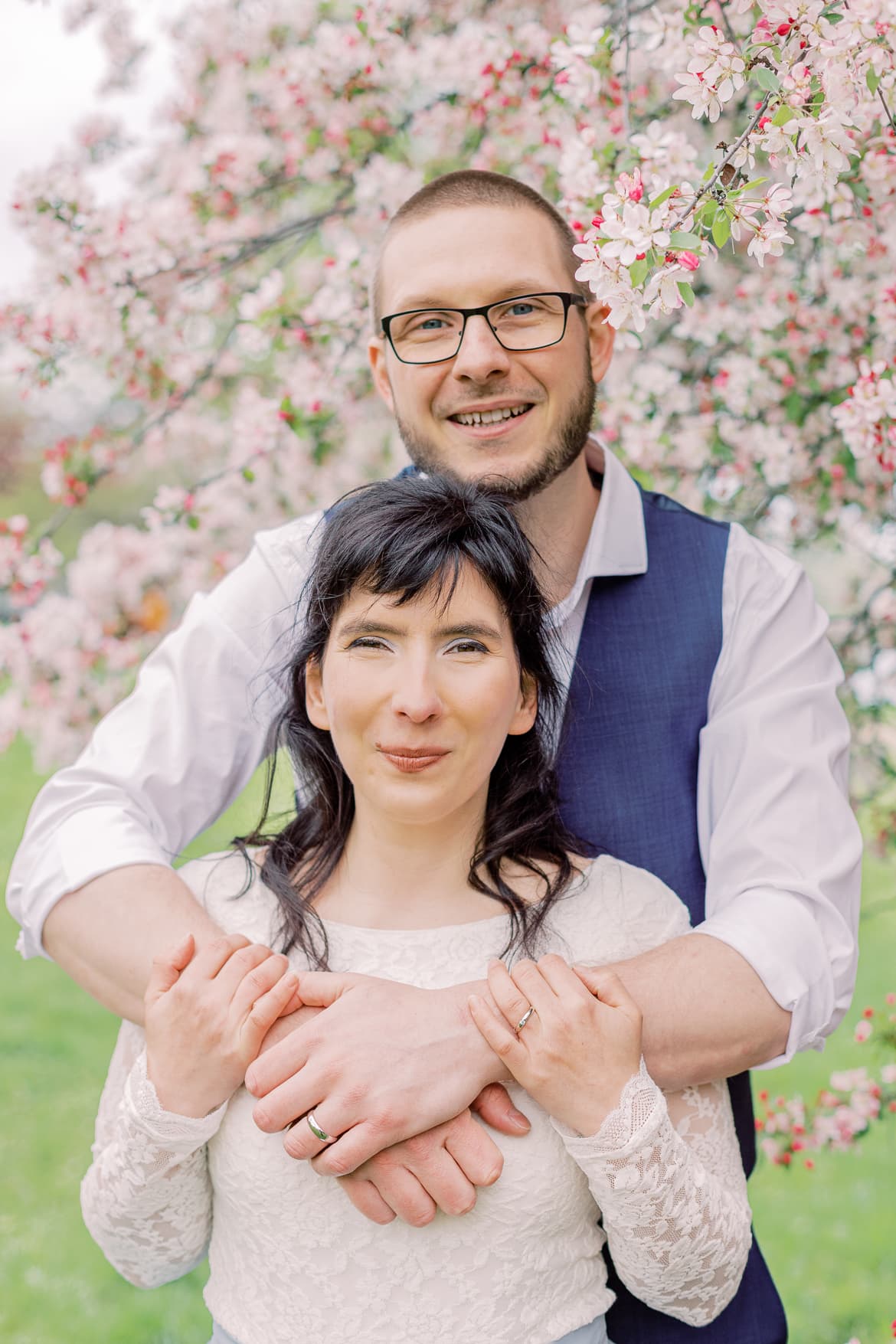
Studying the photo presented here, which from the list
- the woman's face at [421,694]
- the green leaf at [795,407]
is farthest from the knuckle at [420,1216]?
the green leaf at [795,407]

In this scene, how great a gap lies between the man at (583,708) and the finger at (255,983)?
0.17m

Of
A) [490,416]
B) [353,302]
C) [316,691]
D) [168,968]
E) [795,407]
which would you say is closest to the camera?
[168,968]

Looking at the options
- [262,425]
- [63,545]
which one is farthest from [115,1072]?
[63,545]

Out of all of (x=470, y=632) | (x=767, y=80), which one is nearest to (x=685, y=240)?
(x=767, y=80)

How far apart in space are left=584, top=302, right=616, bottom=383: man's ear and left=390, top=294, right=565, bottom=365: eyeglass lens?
6.5 inches

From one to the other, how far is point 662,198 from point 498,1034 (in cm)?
96

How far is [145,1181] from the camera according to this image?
158 cm

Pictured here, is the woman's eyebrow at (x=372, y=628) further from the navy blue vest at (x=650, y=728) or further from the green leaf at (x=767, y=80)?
the green leaf at (x=767, y=80)

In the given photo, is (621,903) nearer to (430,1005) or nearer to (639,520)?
(430,1005)

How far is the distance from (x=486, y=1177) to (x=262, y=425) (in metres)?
2.08

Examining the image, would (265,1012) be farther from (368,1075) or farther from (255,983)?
(368,1075)

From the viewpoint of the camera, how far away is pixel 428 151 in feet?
11.5

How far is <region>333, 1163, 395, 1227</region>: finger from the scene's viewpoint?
1501mm

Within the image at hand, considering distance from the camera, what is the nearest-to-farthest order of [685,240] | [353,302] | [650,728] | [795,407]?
[685,240], [650,728], [795,407], [353,302]
